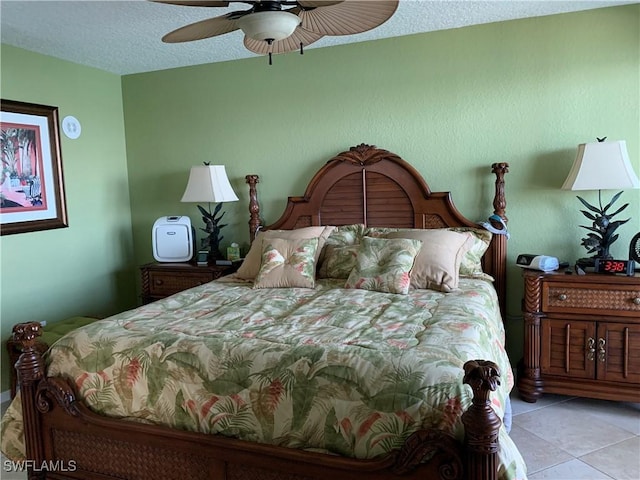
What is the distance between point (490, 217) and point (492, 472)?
2.22 metres

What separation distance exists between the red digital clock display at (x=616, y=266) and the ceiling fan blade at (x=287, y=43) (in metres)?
2.16

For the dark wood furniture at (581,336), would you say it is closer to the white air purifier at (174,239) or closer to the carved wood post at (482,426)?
the carved wood post at (482,426)

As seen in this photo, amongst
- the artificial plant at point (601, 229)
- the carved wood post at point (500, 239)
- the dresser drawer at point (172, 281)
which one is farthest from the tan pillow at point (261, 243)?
the artificial plant at point (601, 229)

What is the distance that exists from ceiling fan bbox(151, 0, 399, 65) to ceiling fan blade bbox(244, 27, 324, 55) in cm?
3

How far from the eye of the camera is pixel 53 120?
3783 mm

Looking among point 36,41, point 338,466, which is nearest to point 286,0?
point 338,466

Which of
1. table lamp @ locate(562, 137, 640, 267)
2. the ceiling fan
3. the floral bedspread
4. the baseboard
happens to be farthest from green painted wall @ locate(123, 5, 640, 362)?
the baseboard

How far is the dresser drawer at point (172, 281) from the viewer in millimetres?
3920

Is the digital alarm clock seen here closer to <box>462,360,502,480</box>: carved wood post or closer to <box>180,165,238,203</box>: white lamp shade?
<box>462,360,502,480</box>: carved wood post

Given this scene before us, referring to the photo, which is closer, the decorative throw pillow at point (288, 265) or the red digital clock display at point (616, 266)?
the red digital clock display at point (616, 266)

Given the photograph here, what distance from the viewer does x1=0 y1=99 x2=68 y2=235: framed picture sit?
136 inches

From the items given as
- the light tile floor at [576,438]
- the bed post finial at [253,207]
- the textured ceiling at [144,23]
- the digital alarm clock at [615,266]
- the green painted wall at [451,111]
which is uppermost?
the textured ceiling at [144,23]

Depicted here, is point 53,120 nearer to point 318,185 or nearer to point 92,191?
point 92,191

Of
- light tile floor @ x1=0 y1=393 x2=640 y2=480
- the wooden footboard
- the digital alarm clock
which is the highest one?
the digital alarm clock
